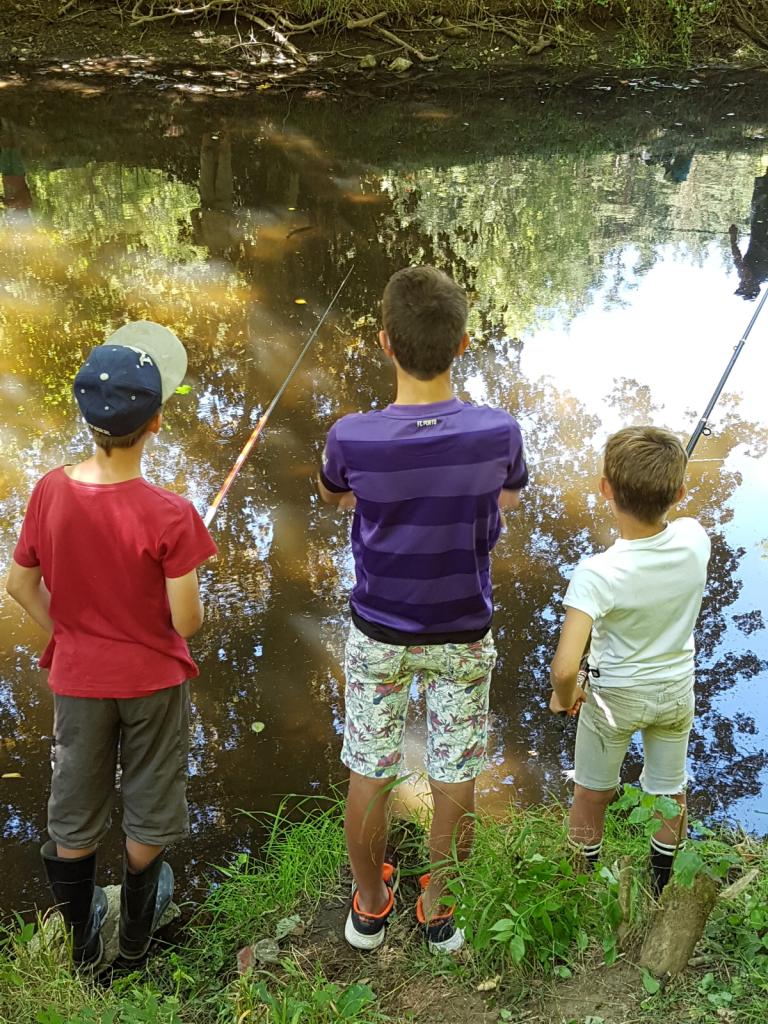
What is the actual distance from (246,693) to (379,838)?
1.20 meters

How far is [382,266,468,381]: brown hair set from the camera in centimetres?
202

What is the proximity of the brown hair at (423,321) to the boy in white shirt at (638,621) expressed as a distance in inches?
18.1

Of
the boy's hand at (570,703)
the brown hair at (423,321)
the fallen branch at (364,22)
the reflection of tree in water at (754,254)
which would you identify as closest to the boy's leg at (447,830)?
the boy's hand at (570,703)

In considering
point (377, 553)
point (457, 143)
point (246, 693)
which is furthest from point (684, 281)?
point (377, 553)

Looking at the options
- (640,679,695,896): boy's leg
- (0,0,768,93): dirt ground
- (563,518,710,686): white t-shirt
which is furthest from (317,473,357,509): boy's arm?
(0,0,768,93): dirt ground

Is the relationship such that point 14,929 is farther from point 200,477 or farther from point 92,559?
point 200,477

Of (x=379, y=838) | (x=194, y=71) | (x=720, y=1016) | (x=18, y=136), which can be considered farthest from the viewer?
(x=194, y=71)

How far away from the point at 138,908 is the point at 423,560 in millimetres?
1121

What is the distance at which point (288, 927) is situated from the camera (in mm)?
2443

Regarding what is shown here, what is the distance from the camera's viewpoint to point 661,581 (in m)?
2.20

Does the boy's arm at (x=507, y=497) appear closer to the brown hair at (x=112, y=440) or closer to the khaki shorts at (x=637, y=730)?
the khaki shorts at (x=637, y=730)

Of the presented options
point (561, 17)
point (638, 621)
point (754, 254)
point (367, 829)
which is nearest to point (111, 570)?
point (367, 829)

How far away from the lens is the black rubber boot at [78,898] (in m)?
2.33

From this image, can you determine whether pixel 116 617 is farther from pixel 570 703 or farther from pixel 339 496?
pixel 570 703
